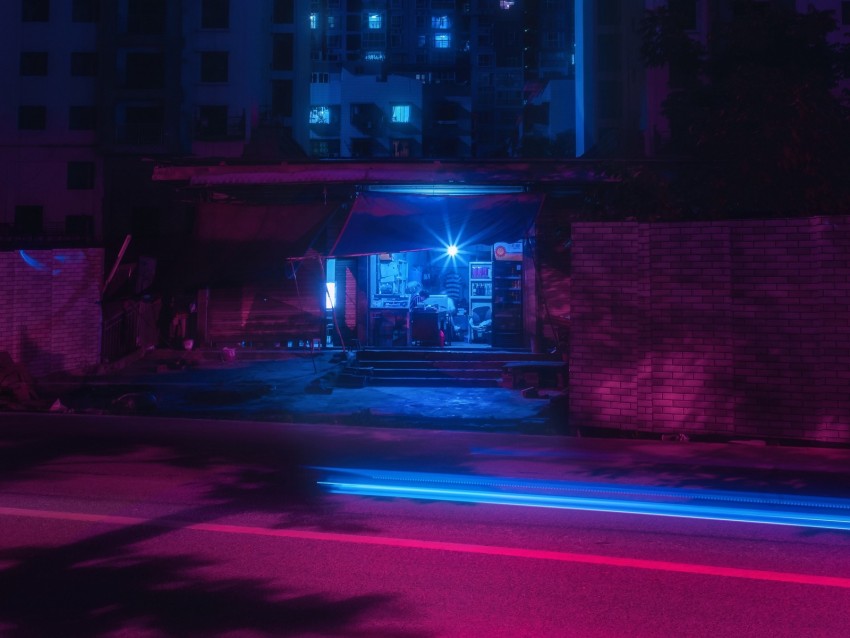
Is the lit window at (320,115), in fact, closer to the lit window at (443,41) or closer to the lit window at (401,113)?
the lit window at (401,113)

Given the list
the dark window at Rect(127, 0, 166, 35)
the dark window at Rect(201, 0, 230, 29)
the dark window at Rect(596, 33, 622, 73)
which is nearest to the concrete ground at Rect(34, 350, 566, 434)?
the dark window at Rect(127, 0, 166, 35)

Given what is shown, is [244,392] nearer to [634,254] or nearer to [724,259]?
[634,254]

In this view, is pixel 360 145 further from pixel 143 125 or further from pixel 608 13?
pixel 608 13

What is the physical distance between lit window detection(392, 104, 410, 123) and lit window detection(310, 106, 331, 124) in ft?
17.2

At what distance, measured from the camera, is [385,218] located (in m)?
14.3

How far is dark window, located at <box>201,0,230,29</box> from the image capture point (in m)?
43.5

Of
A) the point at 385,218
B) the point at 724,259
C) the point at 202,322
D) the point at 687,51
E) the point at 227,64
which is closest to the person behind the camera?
the point at 724,259

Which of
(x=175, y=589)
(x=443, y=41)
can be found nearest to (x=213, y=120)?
(x=443, y=41)

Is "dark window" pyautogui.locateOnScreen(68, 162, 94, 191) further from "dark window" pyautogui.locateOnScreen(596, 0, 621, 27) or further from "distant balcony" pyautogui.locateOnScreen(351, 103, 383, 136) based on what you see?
"dark window" pyautogui.locateOnScreen(596, 0, 621, 27)

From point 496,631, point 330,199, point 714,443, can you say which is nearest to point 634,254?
point 714,443

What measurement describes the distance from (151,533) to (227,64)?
41.7 m

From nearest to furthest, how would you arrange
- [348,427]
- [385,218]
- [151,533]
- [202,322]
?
[151,533] → [348,427] → [385,218] → [202,322]

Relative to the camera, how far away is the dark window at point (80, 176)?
139 feet

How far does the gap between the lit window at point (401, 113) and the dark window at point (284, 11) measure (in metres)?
14.7
